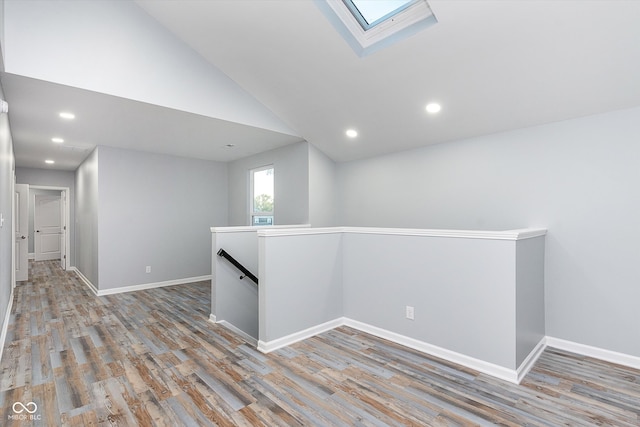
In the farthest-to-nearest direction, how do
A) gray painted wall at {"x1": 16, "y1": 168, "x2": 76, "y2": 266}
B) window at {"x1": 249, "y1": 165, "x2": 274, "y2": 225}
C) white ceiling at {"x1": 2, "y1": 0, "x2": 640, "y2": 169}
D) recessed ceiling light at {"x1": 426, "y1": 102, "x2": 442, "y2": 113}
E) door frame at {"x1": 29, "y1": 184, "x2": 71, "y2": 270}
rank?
door frame at {"x1": 29, "y1": 184, "x2": 71, "y2": 270}
gray painted wall at {"x1": 16, "y1": 168, "x2": 76, "y2": 266}
window at {"x1": 249, "y1": 165, "x2": 274, "y2": 225}
recessed ceiling light at {"x1": 426, "y1": 102, "x2": 442, "y2": 113}
white ceiling at {"x1": 2, "y1": 0, "x2": 640, "y2": 169}

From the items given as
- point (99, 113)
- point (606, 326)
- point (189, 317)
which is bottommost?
point (189, 317)

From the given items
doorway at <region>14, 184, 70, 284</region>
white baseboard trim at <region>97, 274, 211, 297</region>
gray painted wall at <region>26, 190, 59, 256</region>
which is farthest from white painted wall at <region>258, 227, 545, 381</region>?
gray painted wall at <region>26, 190, 59, 256</region>

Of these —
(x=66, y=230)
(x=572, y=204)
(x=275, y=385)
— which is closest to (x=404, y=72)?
(x=572, y=204)

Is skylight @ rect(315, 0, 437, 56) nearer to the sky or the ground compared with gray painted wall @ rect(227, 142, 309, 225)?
nearer to the sky

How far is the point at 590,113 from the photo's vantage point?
2887mm

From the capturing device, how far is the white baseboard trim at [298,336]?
2.99 m

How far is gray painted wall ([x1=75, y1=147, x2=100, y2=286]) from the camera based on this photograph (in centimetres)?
539

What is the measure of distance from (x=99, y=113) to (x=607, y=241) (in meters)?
5.37

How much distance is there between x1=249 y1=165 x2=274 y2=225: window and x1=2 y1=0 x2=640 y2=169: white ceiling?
1.50 m

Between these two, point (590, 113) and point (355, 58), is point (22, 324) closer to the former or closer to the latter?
point (355, 58)

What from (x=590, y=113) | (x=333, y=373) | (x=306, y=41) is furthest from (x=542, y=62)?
(x=333, y=373)

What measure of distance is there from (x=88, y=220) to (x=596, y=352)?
765cm

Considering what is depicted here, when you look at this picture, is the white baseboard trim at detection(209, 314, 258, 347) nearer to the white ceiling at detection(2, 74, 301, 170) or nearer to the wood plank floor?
the wood plank floor

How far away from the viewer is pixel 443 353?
2.81 meters
